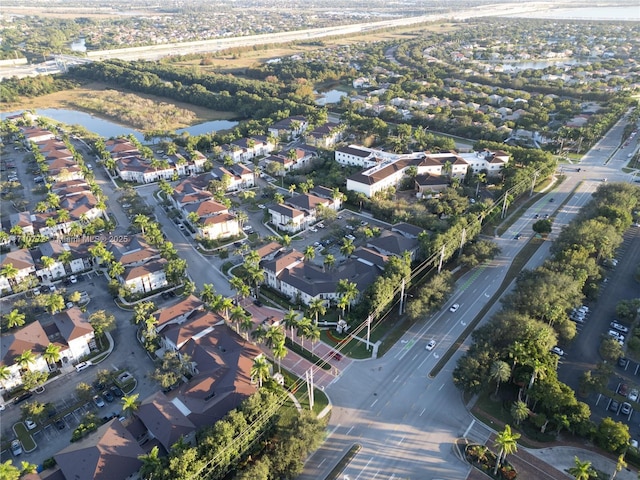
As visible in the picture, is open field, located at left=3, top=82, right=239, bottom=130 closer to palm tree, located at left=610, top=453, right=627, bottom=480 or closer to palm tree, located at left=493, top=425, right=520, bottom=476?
palm tree, located at left=493, top=425, right=520, bottom=476

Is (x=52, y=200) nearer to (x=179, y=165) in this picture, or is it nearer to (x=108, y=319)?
(x=179, y=165)

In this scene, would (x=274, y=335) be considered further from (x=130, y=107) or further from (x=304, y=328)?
(x=130, y=107)

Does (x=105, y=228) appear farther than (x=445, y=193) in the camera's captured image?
No

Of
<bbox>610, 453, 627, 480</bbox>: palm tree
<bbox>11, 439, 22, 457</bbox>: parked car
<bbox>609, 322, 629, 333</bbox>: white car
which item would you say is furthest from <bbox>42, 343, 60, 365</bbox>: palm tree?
<bbox>609, 322, 629, 333</bbox>: white car

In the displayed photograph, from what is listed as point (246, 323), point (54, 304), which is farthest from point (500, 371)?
point (54, 304)

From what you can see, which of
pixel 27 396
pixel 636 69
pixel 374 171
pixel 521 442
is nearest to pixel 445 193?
pixel 374 171
